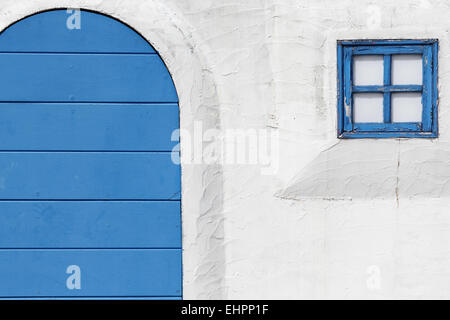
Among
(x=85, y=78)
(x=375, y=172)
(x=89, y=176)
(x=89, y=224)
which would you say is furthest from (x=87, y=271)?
(x=375, y=172)

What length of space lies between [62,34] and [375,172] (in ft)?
5.29

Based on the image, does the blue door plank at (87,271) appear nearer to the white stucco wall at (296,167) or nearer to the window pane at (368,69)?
the white stucco wall at (296,167)

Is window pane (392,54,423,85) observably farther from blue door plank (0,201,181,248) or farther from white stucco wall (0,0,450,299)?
blue door plank (0,201,181,248)

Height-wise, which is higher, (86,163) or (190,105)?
(190,105)

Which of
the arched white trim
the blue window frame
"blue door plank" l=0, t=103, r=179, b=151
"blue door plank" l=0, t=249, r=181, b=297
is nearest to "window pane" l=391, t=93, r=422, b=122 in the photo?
the blue window frame

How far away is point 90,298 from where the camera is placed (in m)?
2.31

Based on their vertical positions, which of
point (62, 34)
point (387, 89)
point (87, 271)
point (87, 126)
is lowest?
point (87, 271)

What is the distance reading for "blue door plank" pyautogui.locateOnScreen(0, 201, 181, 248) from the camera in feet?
7.48

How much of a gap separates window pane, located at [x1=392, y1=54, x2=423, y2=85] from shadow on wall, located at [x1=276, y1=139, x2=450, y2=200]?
0.29 meters

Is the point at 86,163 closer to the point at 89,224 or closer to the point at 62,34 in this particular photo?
the point at 89,224

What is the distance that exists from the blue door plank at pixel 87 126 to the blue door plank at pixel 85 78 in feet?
0.14

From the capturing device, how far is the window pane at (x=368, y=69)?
221 centimetres

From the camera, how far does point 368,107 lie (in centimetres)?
223
